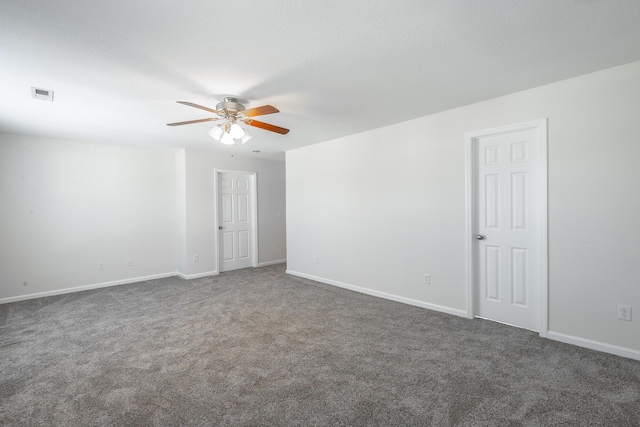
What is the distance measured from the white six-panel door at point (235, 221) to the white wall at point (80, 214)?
0.89 m

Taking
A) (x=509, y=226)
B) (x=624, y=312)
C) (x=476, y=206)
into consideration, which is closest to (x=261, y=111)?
(x=476, y=206)

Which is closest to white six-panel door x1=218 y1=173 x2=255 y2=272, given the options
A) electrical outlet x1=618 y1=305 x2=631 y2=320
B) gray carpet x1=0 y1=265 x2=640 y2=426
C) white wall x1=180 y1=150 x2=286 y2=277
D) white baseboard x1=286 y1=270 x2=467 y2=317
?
white wall x1=180 y1=150 x2=286 y2=277

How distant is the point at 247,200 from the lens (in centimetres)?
656

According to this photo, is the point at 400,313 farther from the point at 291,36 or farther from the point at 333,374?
the point at 291,36

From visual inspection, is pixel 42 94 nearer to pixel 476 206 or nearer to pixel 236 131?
pixel 236 131

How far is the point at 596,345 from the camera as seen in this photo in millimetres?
2637

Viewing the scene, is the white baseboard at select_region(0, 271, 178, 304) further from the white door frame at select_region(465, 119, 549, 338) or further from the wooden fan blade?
the white door frame at select_region(465, 119, 549, 338)

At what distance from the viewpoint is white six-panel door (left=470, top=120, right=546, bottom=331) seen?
9.87 ft

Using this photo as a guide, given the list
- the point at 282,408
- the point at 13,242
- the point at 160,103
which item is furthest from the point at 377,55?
the point at 13,242

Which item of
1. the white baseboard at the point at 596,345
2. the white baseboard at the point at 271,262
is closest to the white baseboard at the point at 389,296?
the white baseboard at the point at 596,345

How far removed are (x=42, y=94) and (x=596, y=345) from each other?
539 cm

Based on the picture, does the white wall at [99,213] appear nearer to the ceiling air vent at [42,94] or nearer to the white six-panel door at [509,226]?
the ceiling air vent at [42,94]

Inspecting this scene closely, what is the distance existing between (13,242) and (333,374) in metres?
4.94

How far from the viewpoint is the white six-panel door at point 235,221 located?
6.15 m
